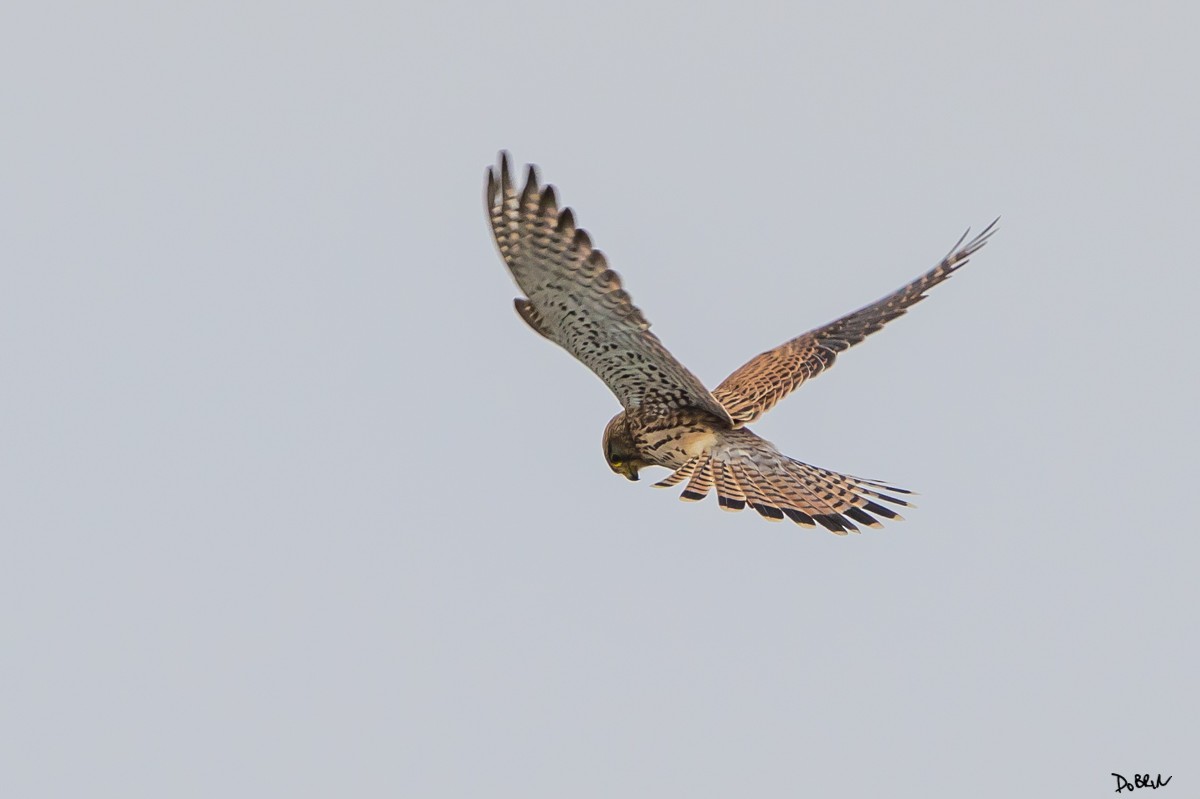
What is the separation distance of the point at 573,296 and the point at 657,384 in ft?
3.70

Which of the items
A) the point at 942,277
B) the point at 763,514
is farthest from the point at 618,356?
the point at 942,277

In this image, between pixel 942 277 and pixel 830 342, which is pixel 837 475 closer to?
pixel 830 342

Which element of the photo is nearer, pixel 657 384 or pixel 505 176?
pixel 505 176

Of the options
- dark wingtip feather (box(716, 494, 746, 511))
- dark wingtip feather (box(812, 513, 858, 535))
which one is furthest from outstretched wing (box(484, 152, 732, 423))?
dark wingtip feather (box(812, 513, 858, 535))

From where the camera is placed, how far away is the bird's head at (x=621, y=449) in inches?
417

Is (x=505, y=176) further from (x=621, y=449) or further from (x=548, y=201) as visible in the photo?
(x=621, y=449)

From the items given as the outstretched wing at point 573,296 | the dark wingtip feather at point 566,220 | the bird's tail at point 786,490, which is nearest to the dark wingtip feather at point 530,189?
the outstretched wing at point 573,296

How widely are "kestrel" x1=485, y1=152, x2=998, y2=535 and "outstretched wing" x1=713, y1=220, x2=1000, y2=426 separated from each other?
0.04ft

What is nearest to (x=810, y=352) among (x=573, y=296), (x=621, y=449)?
(x=621, y=449)

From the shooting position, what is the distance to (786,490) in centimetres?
995

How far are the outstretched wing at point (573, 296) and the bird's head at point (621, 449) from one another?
69 cm

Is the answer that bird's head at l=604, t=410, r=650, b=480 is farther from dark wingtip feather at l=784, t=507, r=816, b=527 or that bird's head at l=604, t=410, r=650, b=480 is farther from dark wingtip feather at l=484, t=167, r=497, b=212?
dark wingtip feather at l=484, t=167, r=497, b=212

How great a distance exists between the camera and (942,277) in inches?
485

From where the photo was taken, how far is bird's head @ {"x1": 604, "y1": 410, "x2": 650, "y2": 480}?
10.6 metres
